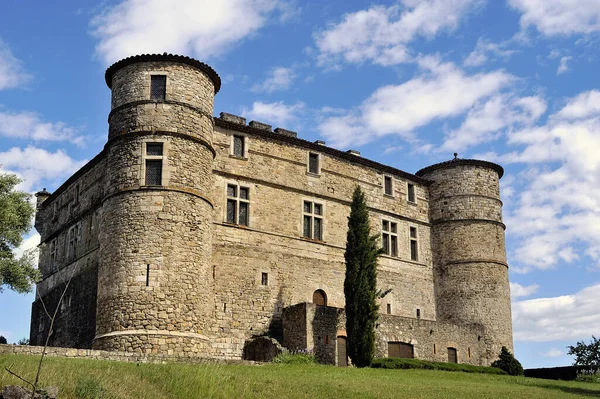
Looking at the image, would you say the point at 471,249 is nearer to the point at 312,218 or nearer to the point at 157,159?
the point at 312,218

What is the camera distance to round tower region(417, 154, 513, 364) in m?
36.0

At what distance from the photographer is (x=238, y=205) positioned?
29.5 meters

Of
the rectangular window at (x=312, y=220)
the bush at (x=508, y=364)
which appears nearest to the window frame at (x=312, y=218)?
the rectangular window at (x=312, y=220)

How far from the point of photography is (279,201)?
31.0 meters

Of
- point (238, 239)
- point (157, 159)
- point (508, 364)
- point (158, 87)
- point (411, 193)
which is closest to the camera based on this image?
point (157, 159)

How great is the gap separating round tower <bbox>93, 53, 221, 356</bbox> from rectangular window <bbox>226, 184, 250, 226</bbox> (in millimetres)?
2375

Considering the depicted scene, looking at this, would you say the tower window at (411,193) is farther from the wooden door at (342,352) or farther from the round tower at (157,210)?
the round tower at (157,210)

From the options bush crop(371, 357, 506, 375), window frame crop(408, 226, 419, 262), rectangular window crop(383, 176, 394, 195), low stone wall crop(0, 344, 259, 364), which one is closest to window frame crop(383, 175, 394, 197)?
rectangular window crop(383, 176, 394, 195)

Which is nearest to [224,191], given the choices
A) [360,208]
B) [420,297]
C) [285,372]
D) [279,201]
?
[279,201]

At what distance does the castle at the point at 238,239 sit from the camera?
25.0 m

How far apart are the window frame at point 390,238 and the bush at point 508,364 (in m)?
7.00

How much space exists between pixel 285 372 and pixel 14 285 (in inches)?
483

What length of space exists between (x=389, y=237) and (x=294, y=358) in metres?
11.6

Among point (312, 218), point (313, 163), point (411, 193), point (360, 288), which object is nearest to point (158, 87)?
point (313, 163)
